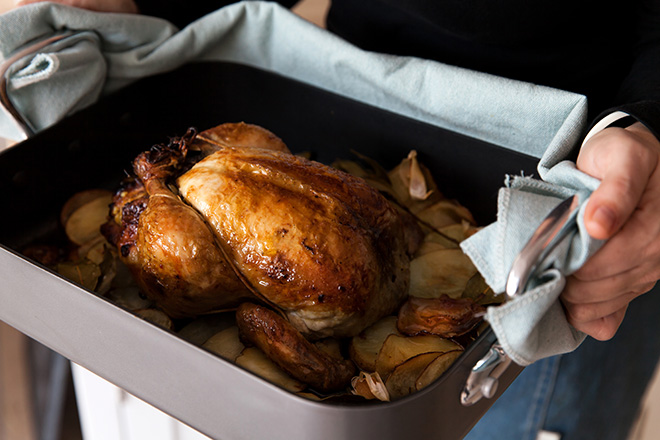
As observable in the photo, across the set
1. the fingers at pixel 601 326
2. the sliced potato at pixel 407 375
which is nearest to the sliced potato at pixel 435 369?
the sliced potato at pixel 407 375

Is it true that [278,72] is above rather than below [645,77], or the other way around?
below

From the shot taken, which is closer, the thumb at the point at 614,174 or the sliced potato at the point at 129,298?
the thumb at the point at 614,174

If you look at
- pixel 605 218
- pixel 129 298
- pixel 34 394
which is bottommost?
pixel 34 394

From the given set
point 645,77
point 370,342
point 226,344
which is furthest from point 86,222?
point 645,77

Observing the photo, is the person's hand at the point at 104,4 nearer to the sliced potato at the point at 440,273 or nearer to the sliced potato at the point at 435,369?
the sliced potato at the point at 440,273

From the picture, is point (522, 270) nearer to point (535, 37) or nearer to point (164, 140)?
point (535, 37)

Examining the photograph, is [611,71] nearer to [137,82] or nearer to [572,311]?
[572,311]

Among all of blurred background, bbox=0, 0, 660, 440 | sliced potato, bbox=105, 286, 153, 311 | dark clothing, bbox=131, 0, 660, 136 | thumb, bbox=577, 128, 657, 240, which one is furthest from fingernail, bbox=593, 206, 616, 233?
blurred background, bbox=0, 0, 660, 440

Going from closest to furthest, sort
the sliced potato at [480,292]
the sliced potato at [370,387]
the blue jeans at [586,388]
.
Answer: the sliced potato at [370,387]
the sliced potato at [480,292]
the blue jeans at [586,388]
